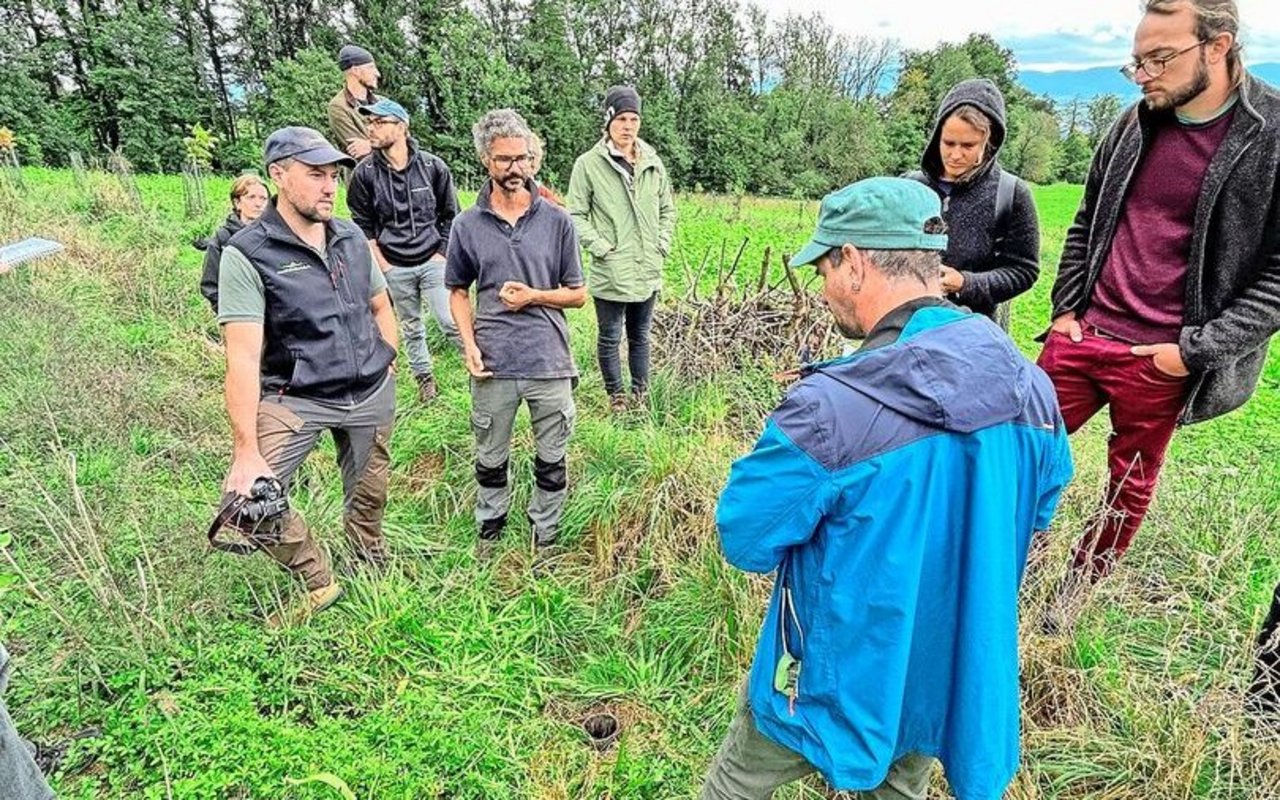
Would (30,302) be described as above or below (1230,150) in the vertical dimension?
below

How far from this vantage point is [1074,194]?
3272cm

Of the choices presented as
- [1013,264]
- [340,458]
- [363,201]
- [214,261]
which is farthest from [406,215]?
[1013,264]

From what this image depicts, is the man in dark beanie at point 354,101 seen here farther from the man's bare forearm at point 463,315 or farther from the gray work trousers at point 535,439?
the gray work trousers at point 535,439

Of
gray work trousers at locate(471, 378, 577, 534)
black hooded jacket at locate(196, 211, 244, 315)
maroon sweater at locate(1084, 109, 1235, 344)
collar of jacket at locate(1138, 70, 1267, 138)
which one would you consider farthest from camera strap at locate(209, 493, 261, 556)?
collar of jacket at locate(1138, 70, 1267, 138)

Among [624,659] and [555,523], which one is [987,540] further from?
[555,523]

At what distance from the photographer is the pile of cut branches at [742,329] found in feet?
16.1

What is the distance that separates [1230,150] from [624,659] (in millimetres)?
2702

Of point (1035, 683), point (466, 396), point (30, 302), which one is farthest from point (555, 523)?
point (30, 302)

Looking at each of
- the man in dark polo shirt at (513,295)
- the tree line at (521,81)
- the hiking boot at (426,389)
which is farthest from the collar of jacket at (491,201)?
the tree line at (521,81)

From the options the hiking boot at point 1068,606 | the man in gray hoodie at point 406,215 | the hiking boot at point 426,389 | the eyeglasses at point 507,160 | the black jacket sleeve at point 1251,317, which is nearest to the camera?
the black jacket sleeve at point 1251,317

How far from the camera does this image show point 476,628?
310 cm

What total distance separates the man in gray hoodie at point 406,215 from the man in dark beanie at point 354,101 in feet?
1.84

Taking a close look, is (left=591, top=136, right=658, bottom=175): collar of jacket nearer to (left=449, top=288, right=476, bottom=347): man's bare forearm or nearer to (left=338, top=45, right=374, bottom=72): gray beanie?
(left=449, top=288, right=476, bottom=347): man's bare forearm

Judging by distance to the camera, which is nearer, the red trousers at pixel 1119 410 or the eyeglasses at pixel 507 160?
the red trousers at pixel 1119 410
